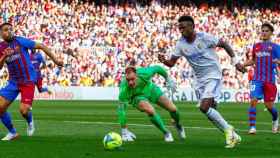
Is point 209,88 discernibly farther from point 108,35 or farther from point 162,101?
point 108,35

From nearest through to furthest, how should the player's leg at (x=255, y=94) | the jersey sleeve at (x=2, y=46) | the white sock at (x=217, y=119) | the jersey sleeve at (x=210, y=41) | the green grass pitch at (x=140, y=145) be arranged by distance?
the green grass pitch at (x=140, y=145) < the white sock at (x=217, y=119) < the jersey sleeve at (x=210, y=41) < the jersey sleeve at (x=2, y=46) < the player's leg at (x=255, y=94)

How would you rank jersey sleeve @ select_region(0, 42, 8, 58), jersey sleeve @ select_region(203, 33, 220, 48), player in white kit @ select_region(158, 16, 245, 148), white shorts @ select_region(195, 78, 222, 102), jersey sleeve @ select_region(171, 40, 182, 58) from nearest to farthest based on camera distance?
player in white kit @ select_region(158, 16, 245, 148), white shorts @ select_region(195, 78, 222, 102), jersey sleeve @ select_region(203, 33, 220, 48), jersey sleeve @ select_region(171, 40, 182, 58), jersey sleeve @ select_region(0, 42, 8, 58)

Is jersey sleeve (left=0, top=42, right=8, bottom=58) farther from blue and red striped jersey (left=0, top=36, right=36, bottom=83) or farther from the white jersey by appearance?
the white jersey

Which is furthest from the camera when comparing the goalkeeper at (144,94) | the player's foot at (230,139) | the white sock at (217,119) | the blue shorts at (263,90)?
the blue shorts at (263,90)

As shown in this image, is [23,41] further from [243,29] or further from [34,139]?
[243,29]

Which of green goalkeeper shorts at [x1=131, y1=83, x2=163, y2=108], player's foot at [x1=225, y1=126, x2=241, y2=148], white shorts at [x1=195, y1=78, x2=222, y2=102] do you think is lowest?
player's foot at [x1=225, y1=126, x2=241, y2=148]

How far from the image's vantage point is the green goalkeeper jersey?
17.6 m

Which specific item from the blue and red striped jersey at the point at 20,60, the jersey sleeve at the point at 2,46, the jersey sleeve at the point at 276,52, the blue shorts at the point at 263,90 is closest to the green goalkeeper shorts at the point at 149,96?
the blue and red striped jersey at the point at 20,60

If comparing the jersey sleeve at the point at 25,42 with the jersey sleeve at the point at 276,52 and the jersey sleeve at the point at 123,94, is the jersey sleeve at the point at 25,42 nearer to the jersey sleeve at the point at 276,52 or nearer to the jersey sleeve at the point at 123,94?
the jersey sleeve at the point at 123,94

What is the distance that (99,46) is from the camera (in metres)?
52.3

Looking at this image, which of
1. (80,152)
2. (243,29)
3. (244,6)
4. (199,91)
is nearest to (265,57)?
(199,91)

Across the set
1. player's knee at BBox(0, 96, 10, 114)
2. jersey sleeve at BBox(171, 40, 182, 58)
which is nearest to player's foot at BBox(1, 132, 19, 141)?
player's knee at BBox(0, 96, 10, 114)

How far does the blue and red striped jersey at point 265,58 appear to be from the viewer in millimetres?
21266

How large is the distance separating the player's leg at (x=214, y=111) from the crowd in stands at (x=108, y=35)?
31969 millimetres
